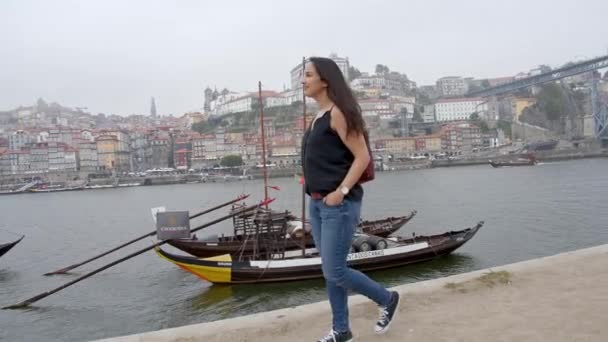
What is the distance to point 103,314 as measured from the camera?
9555 millimetres

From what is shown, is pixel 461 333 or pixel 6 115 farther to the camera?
pixel 6 115

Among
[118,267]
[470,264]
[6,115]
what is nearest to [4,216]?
[118,267]

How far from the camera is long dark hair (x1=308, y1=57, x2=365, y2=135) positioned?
2.30 meters

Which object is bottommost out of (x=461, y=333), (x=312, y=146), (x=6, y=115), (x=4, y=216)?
(x=4, y=216)

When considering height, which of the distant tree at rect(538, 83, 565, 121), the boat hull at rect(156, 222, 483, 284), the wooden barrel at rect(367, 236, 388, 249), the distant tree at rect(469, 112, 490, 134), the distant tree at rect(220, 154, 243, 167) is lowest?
the boat hull at rect(156, 222, 483, 284)

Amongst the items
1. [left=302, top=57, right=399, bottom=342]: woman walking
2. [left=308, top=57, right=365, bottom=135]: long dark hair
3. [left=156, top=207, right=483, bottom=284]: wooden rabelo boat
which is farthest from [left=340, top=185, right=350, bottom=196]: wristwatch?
[left=156, top=207, right=483, bottom=284]: wooden rabelo boat

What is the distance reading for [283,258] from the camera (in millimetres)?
9977

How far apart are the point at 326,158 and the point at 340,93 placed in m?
0.31

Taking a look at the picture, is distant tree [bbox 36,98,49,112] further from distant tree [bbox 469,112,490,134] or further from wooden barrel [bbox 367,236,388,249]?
wooden barrel [bbox 367,236,388,249]

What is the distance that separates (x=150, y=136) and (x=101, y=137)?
1111 cm

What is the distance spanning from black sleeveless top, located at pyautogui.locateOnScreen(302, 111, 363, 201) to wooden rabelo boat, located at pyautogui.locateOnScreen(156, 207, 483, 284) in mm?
7549

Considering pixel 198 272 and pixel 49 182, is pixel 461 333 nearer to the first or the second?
pixel 198 272

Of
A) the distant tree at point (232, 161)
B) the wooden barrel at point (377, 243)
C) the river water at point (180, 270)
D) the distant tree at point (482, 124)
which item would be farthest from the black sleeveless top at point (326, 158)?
the distant tree at point (482, 124)

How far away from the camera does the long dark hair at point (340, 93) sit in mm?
2303
